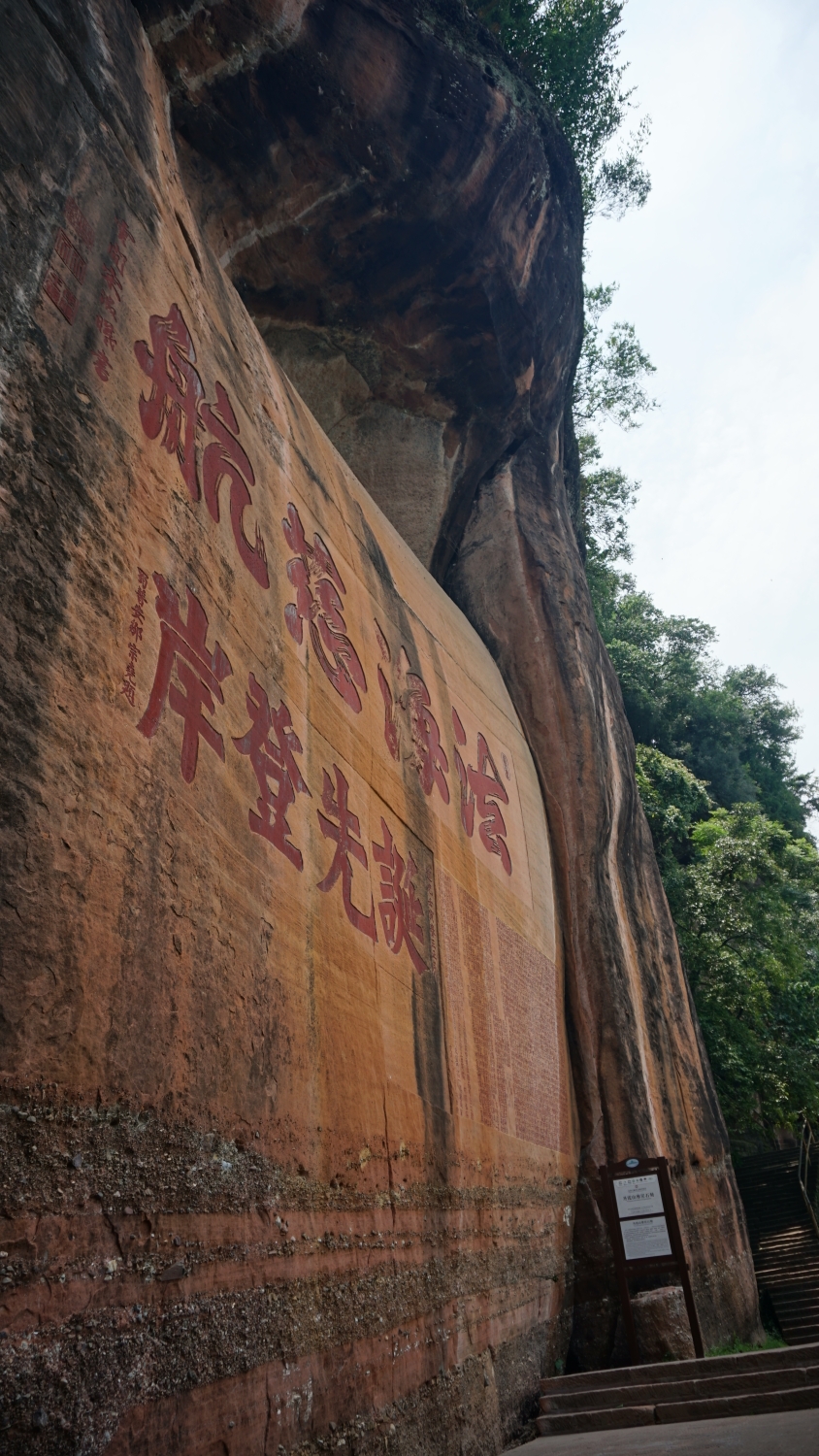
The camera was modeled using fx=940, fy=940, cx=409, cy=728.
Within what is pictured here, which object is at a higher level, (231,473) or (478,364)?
(478,364)

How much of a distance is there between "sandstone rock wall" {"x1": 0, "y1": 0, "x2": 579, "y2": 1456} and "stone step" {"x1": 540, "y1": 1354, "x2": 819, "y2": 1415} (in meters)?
0.29

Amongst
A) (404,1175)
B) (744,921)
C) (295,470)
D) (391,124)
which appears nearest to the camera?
(404,1175)

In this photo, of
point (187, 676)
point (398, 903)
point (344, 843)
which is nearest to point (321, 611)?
point (344, 843)

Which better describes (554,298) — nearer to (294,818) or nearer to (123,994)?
(294,818)

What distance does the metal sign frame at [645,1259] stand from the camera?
4.94 meters

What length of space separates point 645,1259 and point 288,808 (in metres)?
3.53

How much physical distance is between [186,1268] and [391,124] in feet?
20.3

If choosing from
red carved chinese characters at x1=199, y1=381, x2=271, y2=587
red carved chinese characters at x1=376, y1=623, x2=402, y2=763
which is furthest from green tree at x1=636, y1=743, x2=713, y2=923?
red carved chinese characters at x1=199, y1=381, x2=271, y2=587

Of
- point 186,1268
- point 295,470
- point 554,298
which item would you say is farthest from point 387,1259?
point 554,298

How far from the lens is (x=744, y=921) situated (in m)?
9.91

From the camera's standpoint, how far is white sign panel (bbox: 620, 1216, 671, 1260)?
5.02m

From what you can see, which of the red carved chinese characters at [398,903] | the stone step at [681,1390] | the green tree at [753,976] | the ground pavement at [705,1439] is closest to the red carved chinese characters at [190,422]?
the red carved chinese characters at [398,903]

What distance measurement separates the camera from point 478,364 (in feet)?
24.8

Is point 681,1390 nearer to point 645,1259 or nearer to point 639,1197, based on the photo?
point 645,1259
